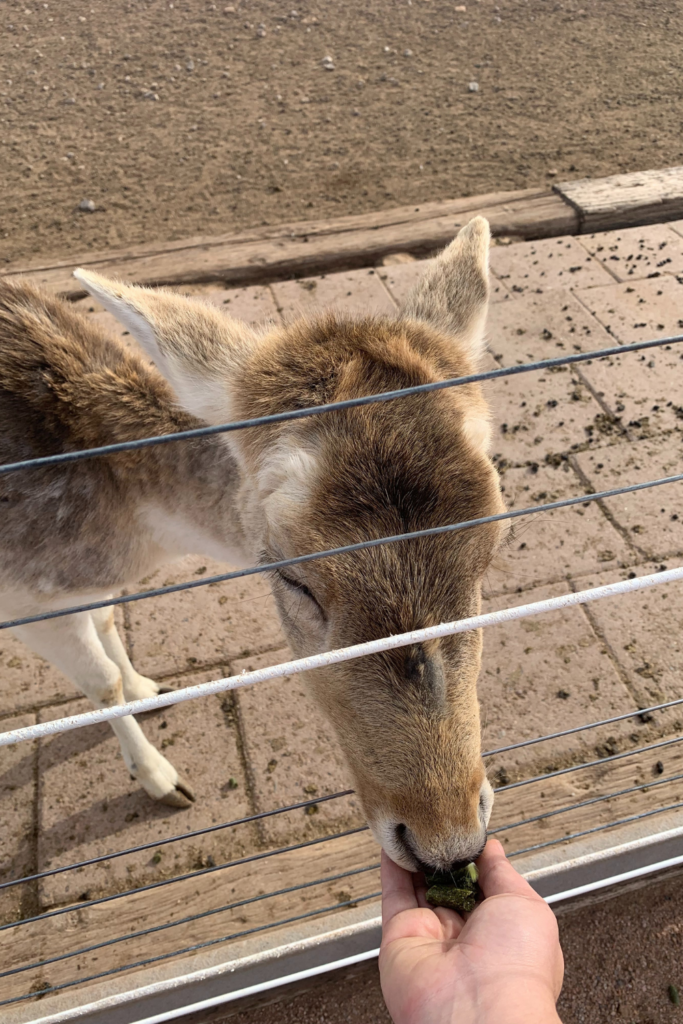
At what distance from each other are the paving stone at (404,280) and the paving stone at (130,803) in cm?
407

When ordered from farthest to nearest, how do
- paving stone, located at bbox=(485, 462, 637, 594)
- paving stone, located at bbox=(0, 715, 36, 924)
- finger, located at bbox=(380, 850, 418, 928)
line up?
paving stone, located at bbox=(485, 462, 637, 594) < paving stone, located at bbox=(0, 715, 36, 924) < finger, located at bbox=(380, 850, 418, 928)

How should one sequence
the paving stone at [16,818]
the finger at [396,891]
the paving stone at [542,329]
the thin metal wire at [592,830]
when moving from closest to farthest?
the finger at [396,891]
the thin metal wire at [592,830]
the paving stone at [16,818]
the paving stone at [542,329]

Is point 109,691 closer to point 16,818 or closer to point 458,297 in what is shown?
point 16,818

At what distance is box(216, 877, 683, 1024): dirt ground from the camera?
3.04 metres

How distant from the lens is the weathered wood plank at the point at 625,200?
6938 mm

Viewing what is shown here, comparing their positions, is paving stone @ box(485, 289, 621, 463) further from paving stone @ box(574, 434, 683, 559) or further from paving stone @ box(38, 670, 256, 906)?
paving stone @ box(38, 670, 256, 906)

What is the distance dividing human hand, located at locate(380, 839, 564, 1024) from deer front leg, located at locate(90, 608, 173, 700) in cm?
214

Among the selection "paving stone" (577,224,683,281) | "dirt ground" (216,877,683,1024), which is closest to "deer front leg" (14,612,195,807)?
"dirt ground" (216,877,683,1024)

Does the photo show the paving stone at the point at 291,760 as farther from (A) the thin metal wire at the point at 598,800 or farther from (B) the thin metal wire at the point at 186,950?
(A) the thin metal wire at the point at 598,800

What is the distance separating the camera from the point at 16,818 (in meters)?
3.59

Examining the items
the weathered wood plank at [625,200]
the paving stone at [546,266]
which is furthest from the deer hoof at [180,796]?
the weathered wood plank at [625,200]

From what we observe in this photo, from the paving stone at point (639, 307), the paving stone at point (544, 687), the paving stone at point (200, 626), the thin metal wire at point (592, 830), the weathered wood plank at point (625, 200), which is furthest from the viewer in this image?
the weathered wood plank at point (625, 200)

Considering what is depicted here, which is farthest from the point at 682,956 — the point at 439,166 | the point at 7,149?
the point at 7,149

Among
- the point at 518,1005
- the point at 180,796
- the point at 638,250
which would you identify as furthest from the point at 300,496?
the point at 638,250
